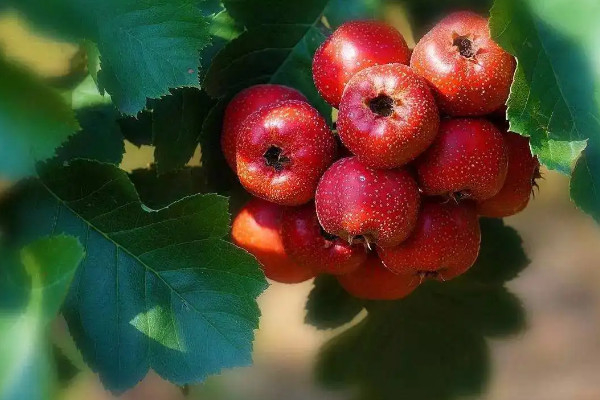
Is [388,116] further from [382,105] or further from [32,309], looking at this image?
[32,309]

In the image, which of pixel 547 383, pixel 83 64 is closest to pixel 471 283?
pixel 83 64

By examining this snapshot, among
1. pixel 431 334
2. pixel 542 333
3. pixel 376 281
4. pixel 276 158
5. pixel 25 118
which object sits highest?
pixel 25 118

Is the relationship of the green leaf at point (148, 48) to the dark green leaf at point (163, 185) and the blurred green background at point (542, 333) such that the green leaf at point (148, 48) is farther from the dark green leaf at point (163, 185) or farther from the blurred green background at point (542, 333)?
the blurred green background at point (542, 333)

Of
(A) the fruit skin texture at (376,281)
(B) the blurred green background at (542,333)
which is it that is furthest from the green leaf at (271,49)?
(B) the blurred green background at (542,333)

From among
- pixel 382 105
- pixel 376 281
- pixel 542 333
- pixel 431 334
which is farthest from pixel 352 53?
pixel 542 333

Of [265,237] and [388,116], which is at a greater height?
[388,116]

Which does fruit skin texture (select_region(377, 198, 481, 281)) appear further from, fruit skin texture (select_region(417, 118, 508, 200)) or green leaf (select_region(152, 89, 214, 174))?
green leaf (select_region(152, 89, 214, 174))

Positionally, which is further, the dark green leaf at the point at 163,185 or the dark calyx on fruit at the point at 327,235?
the dark green leaf at the point at 163,185
